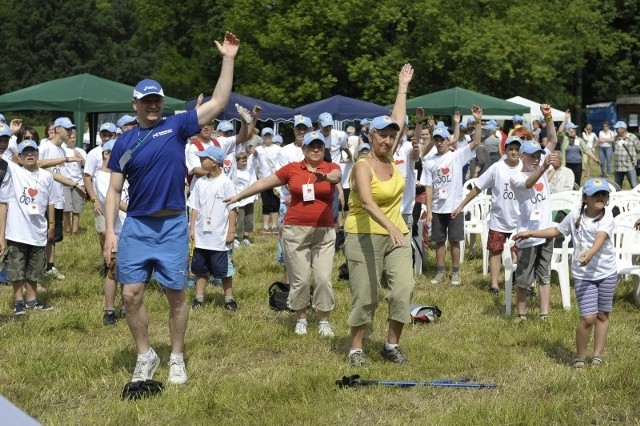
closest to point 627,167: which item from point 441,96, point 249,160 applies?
point 441,96

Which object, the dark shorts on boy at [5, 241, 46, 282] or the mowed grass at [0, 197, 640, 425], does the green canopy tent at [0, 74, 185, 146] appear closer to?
the mowed grass at [0, 197, 640, 425]

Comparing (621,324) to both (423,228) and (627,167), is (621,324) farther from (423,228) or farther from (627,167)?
(627,167)

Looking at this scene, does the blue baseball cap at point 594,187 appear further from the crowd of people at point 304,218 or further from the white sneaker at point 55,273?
the white sneaker at point 55,273

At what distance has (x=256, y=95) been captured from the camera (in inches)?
1467

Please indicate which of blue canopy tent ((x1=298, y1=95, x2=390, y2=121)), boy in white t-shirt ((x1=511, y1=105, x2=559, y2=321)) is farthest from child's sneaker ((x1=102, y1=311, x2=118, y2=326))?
blue canopy tent ((x1=298, y1=95, x2=390, y2=121))

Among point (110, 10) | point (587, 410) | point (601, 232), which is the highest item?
point (110, 10)

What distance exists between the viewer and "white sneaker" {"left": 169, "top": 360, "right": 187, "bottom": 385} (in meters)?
6.94

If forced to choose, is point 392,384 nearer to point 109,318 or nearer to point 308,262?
point 308,262

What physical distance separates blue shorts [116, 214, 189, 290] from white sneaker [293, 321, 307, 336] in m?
2.19

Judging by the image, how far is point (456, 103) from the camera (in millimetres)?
23203

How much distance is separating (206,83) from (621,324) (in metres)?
35.3

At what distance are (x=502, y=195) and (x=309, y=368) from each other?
353 cm

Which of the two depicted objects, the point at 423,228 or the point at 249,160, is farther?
the point at 249,160

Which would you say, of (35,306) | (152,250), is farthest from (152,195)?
(35,306)
